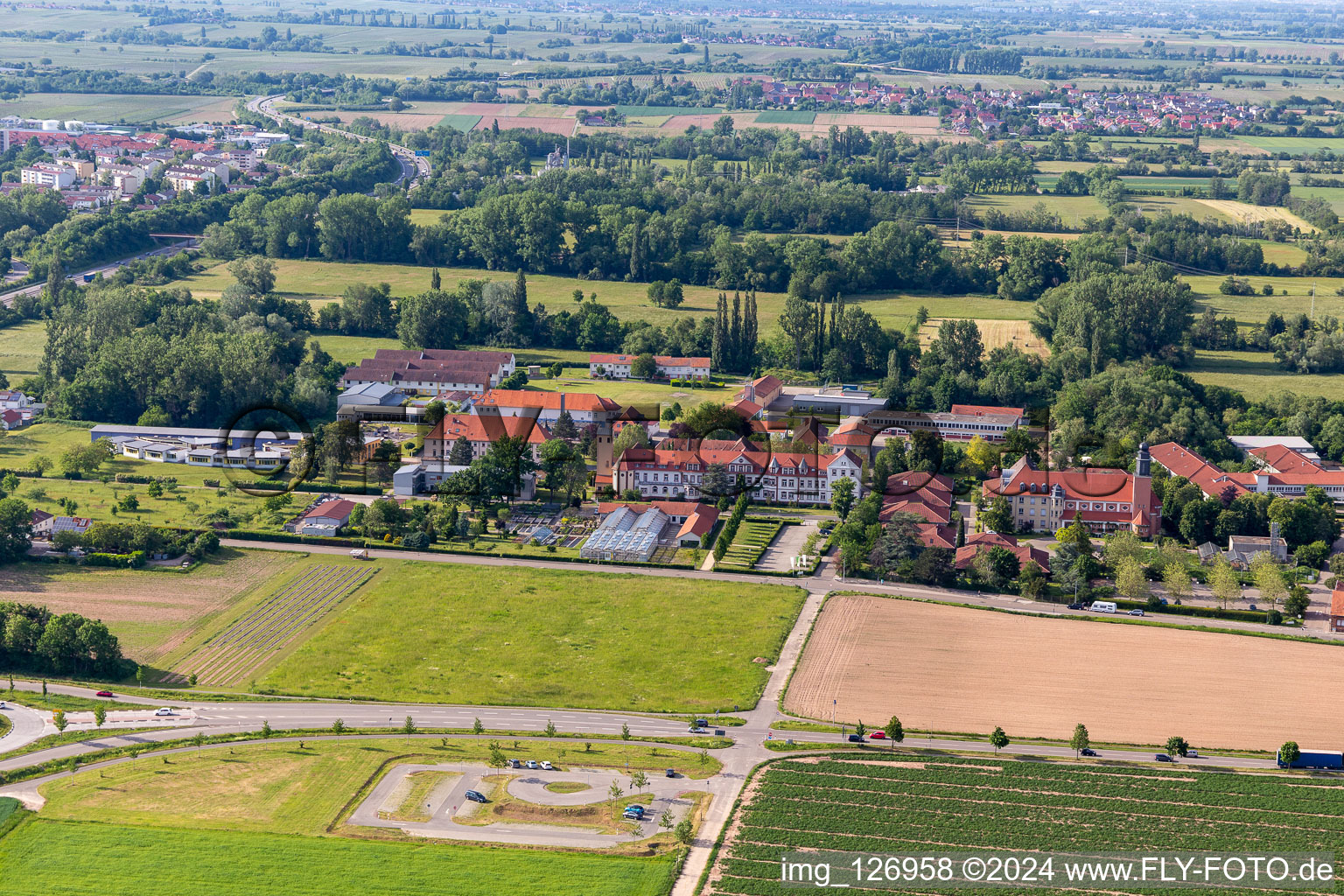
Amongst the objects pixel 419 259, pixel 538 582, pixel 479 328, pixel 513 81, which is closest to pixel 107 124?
pixel 513 81

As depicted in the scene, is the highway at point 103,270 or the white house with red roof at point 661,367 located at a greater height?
the highway at point 103,270

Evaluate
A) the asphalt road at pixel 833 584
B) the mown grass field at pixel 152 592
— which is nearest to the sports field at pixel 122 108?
the mown grass field at pixel 152 592

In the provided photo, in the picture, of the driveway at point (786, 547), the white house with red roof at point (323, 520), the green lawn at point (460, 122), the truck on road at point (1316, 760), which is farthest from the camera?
the green lawn at point (460, 122)

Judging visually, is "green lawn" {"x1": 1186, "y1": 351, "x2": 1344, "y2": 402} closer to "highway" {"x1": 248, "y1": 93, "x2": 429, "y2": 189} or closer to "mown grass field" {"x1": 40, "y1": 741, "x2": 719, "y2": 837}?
"mown grass field" {"x1": 40, "y1": 741, "x2": 719, "y2": 837}

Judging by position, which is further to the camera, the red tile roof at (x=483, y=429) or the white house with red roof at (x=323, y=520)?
the red tile roof at (x=483, y=429)

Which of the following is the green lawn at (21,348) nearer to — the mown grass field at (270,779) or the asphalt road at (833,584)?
the asphalt road at (833,584)

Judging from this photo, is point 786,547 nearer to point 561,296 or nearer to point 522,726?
point 522,726


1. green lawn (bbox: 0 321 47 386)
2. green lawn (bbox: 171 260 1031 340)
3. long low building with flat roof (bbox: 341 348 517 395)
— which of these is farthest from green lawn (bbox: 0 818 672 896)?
green lawn (bbox: 171 260 1031 340)
